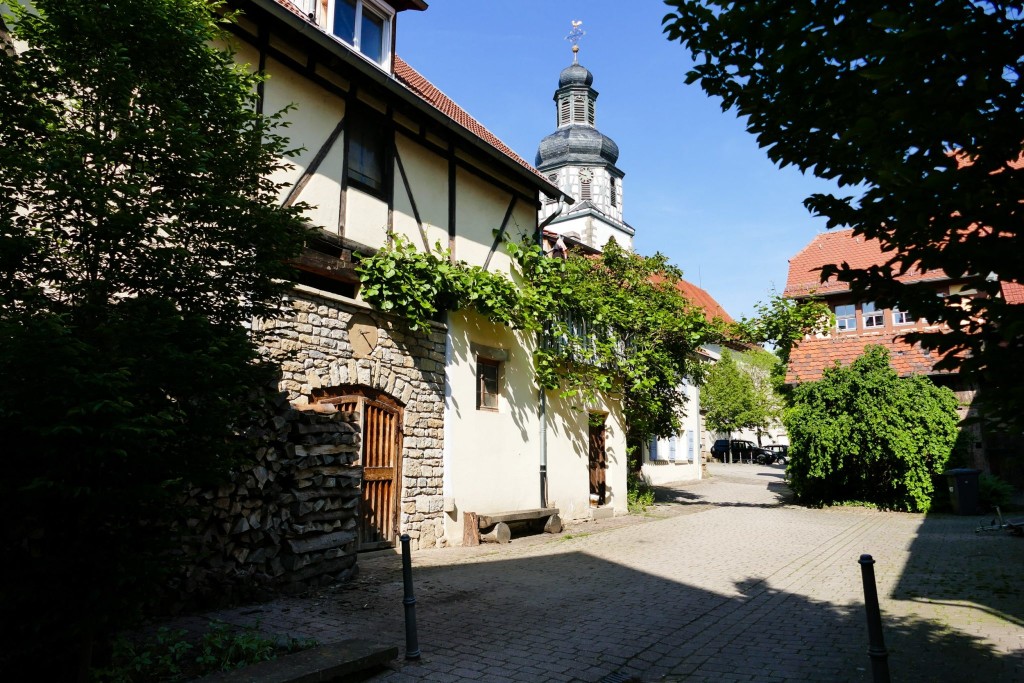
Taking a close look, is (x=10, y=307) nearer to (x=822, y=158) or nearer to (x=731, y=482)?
(x=822, y=158)

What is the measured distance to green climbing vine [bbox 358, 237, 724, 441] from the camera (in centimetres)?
1004

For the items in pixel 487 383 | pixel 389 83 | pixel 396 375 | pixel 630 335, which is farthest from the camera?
pixel 630 335

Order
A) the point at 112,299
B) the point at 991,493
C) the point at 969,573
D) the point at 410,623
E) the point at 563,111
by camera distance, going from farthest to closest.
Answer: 1. the point at 563,111
2. the point at 991,493
3. the point at 969,573
4. the point at 410,623
5. the point at 112,299

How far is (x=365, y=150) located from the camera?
1006 cm

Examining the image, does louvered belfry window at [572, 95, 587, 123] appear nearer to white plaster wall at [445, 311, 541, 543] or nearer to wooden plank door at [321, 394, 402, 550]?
white plaster wall at [445, 311, 541, 543]

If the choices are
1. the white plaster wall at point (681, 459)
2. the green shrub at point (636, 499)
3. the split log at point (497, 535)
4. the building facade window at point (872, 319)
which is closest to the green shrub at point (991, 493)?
the building facade window at point (872, 319)

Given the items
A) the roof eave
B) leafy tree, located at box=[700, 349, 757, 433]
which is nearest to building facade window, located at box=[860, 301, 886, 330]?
the roof eave

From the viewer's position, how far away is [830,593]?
750 cm

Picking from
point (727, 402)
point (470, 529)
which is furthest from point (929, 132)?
point (727, 402)

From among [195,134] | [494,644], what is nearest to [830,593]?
[494,644]

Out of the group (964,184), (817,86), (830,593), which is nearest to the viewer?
(964,184)

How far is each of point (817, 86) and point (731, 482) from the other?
2495 centimetres

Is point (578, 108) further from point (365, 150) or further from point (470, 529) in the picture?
point (470, 529)

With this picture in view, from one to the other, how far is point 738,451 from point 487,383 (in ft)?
117
